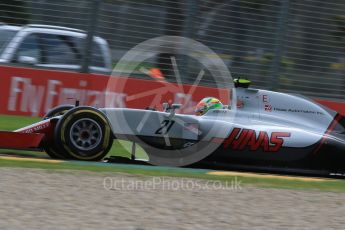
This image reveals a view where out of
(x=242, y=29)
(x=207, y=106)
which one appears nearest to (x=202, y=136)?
(x=207, y=106)

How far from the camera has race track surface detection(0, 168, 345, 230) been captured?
4.52 m

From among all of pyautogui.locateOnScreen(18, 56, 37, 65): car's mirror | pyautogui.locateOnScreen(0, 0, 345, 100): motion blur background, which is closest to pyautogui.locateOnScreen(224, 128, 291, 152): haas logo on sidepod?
pyautogui.locateOnScreen(0, 0, 345, 100): motion blur background

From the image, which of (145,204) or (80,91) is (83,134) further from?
(80,91)

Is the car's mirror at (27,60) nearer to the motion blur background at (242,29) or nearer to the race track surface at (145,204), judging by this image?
the motion blur background at (242,29)

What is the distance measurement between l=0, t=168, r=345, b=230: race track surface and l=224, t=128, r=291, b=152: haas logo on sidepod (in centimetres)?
133

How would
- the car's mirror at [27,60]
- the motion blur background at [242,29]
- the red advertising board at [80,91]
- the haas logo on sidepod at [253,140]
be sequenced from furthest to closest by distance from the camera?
the motion blur background at [242,29], the car's mirror at [27,60], the red advertising board at [80,91], the haas logo on sidepod at [253,140]

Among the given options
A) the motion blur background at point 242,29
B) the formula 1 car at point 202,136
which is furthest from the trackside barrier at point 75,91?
the formula 1 car at point 202,136

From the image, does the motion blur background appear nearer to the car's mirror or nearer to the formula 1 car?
the car's mirror

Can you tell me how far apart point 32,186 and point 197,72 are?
6235mm

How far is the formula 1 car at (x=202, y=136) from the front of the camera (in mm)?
7164

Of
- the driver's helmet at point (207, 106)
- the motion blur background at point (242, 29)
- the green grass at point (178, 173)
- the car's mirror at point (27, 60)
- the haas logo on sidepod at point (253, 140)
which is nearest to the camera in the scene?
the green grass at point (178, 173)

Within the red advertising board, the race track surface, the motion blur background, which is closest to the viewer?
the race track surface

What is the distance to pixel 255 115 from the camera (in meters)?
7.79

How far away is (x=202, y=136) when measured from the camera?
7410 mm
